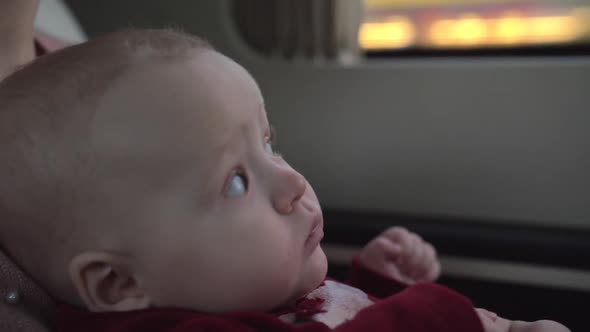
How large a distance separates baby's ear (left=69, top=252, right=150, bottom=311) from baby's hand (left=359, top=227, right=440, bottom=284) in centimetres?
31

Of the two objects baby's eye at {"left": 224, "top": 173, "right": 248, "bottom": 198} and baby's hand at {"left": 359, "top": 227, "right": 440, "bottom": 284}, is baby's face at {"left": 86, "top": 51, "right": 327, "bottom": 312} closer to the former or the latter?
baby's eye at {"left": 224, "top": 173, "right": 248, "bottom": 198}

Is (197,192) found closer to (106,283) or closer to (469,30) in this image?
(106,283)

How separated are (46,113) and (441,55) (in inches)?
51.5

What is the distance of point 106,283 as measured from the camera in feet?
1.69

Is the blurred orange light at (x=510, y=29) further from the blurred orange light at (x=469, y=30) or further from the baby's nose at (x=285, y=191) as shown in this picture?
the baby's nose at (x=285, y=191)

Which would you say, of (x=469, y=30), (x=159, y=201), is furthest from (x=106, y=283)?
(x=469, y=30)

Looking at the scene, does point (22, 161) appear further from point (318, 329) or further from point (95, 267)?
point (318, 329)

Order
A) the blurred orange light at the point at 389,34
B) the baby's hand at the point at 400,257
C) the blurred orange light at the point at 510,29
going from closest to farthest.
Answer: the baby's hand at the point at 400,257 → the blurred orange light at the point at 510,29 → the blurred orange light at the point at 389,34

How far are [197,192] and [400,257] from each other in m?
0.34

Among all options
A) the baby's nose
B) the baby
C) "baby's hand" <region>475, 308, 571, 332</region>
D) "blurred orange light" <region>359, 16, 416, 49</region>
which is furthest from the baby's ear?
"blurred orange light" <region>359, 16, 416, 49</region>

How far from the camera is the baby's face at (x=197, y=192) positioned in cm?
49

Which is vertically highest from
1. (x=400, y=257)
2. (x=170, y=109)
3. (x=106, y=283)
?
(x=170, y=109)

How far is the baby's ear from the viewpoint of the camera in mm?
494

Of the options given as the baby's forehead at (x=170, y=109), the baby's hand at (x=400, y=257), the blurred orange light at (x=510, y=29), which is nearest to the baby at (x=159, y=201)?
the baby's forehead at (x=170, y=109)
